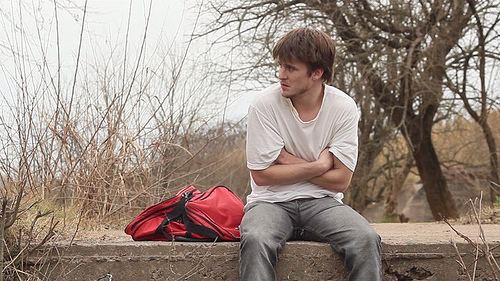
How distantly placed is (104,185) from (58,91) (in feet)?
2.30

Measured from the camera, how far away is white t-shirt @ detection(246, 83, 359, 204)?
3.54 m

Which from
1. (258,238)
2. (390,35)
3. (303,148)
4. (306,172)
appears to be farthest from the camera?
(390,35)

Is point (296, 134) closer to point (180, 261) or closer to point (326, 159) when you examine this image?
point (326, 159)

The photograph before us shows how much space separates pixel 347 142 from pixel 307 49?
0.46m

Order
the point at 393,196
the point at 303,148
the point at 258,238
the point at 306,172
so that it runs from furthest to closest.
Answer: the point at 393,196 < the point at 303,148 < the point at 306,172 < the point at 258,238

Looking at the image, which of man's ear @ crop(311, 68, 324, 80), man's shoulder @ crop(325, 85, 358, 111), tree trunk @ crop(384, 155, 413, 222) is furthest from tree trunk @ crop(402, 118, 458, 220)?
man's ear @ crop(311, 68, 324, 80)

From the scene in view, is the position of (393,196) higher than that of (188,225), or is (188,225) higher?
(188,225)

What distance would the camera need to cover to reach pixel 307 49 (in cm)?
352

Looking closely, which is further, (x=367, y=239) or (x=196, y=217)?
(x=196, y=217)

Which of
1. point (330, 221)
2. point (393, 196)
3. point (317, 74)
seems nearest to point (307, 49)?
point (317, 74)

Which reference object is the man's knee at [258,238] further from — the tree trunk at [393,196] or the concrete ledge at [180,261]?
the tree trunk at [393,196]

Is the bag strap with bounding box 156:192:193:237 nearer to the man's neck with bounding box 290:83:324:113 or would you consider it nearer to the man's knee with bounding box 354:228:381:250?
the man's neck with bounding box 290:83:324:113

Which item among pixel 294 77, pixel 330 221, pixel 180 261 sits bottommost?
pixel 180 261

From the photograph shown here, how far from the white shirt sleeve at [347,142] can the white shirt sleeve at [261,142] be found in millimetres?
249
